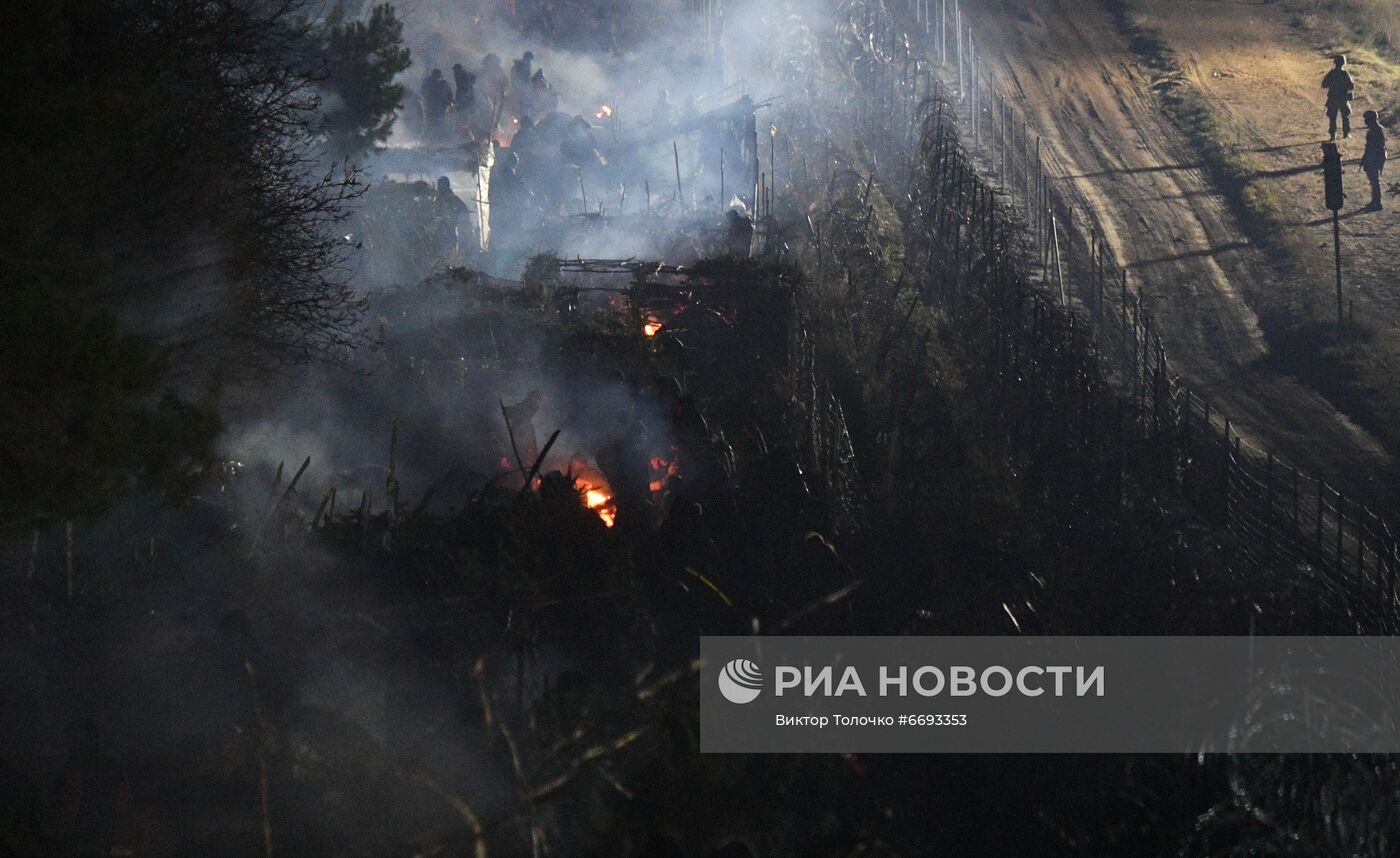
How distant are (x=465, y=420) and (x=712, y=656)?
28.7ft

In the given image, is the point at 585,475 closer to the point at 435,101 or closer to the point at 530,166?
the point at 530,166

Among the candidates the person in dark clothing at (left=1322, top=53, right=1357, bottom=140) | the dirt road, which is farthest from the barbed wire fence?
the person in dark clothing at (left=1322, top=53, right=1357, bottom=140)

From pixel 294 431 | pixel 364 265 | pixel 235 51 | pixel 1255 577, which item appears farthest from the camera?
pixel 364 265

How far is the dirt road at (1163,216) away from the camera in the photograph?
19375mm

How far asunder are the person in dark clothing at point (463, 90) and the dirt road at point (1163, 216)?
54.3 ft

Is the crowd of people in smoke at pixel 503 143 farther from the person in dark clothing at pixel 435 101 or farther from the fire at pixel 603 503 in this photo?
the fire at pixel 603 503

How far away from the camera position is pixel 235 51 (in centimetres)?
1049

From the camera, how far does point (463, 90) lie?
39.1m

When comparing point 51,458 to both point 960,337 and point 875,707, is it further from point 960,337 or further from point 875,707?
point 960,337

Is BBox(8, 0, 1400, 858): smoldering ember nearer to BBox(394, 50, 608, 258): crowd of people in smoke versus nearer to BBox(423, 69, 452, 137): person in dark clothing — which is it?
BBox(394, 50, 608, 258): crowd of people in smoke

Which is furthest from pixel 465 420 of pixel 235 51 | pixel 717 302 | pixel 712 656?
pixel 712 656

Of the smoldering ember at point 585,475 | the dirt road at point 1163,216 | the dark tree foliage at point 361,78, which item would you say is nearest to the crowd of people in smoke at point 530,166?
the smoldering ember at point 585,475

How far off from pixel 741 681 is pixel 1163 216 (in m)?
22.1

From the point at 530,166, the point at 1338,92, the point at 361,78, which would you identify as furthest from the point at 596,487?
the point at 1338,92
